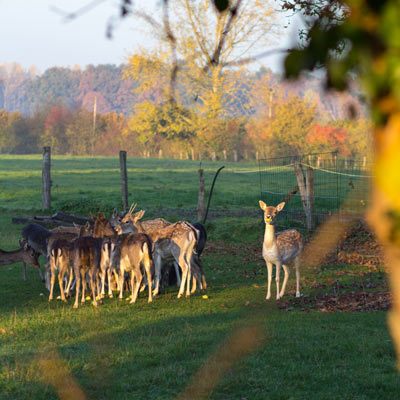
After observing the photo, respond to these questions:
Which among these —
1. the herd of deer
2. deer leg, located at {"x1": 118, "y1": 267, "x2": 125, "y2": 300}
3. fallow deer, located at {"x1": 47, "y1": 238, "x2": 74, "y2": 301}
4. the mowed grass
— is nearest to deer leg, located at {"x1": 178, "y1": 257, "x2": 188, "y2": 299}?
the herd of deer

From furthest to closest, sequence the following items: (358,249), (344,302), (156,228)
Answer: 1. (358,249)
2. (156,228)
3. (344,302)

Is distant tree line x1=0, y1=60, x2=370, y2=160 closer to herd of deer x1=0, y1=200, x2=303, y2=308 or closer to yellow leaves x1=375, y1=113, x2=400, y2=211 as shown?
herd of deer x1=0, y1=200, x2=303, y2=308

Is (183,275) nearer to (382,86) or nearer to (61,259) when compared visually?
(61,259)

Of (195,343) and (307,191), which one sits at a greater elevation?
(307,191)

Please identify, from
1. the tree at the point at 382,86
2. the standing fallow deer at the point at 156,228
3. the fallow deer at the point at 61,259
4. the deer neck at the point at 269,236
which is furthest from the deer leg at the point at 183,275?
the tree at the point at 382,86

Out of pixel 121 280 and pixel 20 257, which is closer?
pixel 121 280

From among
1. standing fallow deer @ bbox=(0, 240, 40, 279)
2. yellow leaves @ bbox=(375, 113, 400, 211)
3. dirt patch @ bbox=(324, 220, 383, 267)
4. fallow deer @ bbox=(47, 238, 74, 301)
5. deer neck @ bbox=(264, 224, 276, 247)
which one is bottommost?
dirt patch @ bbox=(324, 220, 383, 267)

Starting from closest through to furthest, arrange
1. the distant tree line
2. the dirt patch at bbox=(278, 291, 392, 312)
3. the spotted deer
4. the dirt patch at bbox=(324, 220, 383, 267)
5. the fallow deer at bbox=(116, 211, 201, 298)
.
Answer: the dirt patch at bbox=(278, 291, 392, 312) → the spotted deer → the fallow deer at bbox=(116, 211, 201, 298) → the dirt patch at bbox=(324, 220, 383, 267) → the distant tree line

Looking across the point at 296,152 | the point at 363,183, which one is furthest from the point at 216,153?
the point at 363,183

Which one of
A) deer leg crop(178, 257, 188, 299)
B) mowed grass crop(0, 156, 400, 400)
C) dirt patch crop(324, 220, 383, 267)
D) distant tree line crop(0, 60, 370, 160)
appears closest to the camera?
mowed grass crop(0, 156, 400, 400)

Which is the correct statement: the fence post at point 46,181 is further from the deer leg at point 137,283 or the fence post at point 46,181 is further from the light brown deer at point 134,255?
the deer leg at point 137,283

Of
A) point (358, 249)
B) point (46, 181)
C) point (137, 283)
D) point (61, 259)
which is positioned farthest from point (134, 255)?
point (46, 181)

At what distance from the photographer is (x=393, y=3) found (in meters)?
1.69

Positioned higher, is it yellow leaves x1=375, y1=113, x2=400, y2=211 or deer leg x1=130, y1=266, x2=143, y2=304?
yellow leaves x1=375, y1=113, x2=400, y2=211
